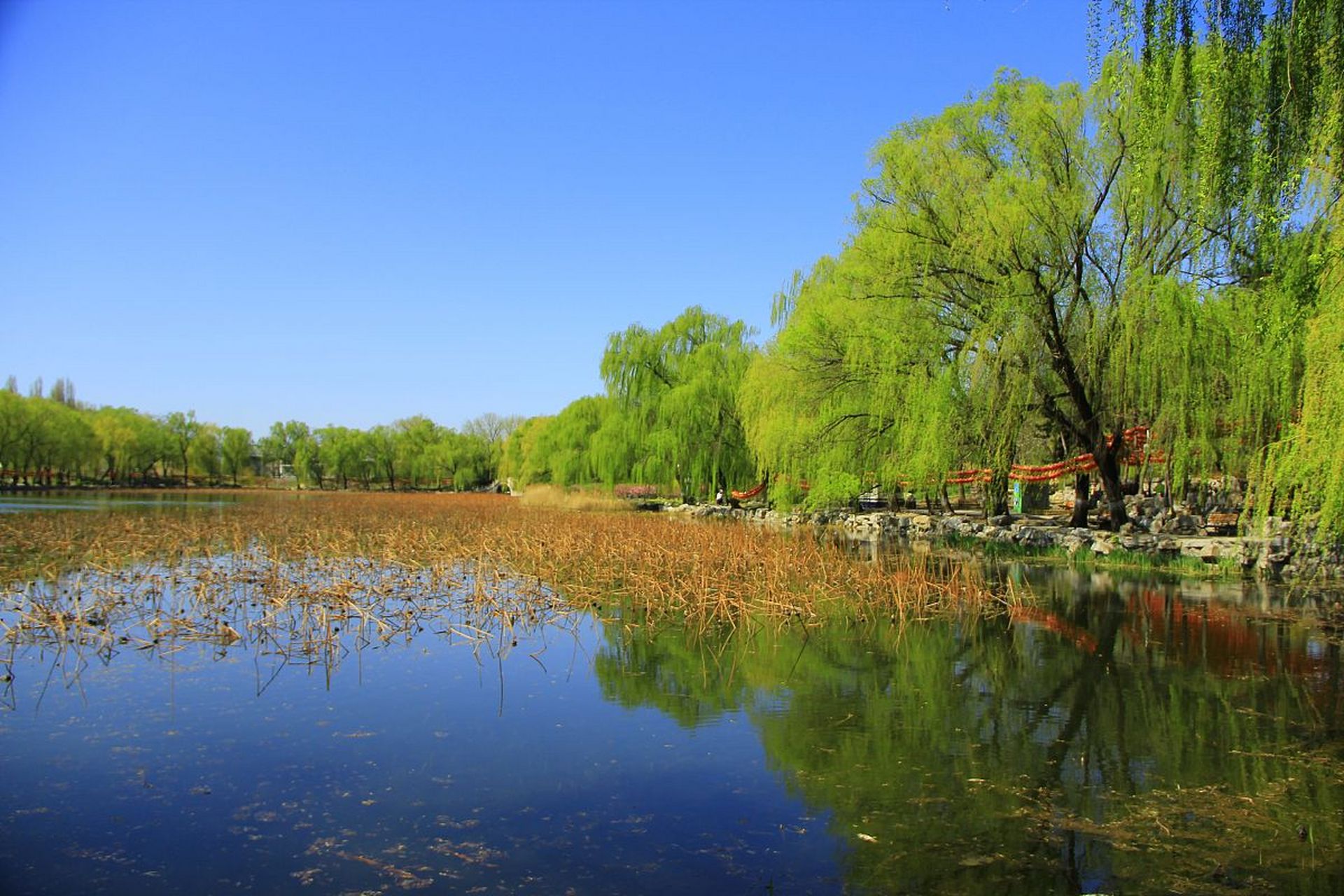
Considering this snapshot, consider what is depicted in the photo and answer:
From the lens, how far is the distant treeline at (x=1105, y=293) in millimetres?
5770

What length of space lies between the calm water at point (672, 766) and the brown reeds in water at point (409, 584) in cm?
47

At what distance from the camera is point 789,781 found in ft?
16.5

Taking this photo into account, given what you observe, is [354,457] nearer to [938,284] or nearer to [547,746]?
[938,284]

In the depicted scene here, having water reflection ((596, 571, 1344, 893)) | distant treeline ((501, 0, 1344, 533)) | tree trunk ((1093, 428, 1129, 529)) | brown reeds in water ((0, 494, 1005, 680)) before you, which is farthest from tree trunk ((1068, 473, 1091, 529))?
water reflection ((596, 571, 1344, 893))

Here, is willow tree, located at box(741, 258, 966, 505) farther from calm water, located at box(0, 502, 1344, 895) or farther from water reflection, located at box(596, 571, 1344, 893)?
calm water, located at box(0, 502, 1344, 895)

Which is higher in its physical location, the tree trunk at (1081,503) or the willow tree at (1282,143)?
the willow tree at (1282,143)

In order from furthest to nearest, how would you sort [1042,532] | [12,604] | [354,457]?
[354,457]
[1042,532]
[12,604]

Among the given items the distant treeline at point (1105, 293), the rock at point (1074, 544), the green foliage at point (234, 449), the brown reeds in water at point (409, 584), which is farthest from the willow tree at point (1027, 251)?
the green foliage at point (234, 449)

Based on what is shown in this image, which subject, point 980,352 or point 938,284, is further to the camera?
point 938,284

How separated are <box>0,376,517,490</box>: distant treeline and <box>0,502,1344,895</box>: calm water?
4532 centimetres

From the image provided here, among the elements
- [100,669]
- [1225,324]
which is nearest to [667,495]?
[1225,324]

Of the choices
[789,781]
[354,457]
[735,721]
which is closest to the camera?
[789,781]

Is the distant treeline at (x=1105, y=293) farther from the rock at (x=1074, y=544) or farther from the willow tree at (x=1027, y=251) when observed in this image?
the rock at (x=1074, y=544)

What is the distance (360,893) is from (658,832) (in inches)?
54.1
